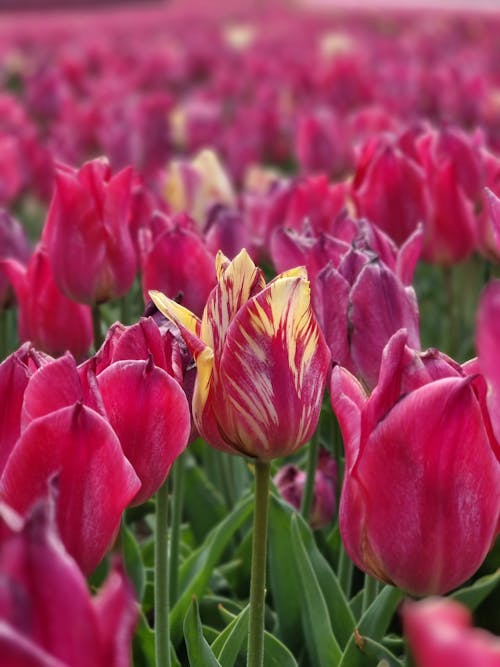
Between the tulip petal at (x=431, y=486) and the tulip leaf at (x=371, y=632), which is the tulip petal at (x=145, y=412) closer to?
the tulip petal at (x=431, y=486)

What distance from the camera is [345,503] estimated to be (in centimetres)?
78

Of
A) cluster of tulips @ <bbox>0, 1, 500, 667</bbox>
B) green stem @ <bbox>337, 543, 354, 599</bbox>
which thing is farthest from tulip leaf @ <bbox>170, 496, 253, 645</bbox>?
green stem @ <bbox>337, 543, 354, 599</bbox>

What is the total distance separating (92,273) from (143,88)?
3212mm

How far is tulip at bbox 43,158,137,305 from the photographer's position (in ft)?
4.34

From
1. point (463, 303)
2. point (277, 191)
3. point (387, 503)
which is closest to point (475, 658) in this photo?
point (387, 503)

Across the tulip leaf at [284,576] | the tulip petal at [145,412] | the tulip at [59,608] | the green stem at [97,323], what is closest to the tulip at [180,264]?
the green stem at [97,323]

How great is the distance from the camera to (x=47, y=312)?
1.38 meters

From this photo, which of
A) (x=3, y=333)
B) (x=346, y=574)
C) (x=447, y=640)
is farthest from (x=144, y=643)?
(x=447, y=640)

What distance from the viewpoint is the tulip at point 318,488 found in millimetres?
1354

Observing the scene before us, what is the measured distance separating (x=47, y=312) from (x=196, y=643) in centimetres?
55

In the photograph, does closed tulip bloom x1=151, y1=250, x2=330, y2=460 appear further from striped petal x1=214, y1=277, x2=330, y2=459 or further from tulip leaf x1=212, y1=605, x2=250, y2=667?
tulip leaf x1=212, y1=605, x2=250, y2=667

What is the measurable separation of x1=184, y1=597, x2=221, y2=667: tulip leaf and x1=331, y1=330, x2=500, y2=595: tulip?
0.69ft

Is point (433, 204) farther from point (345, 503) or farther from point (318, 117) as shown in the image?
point (318, 117)

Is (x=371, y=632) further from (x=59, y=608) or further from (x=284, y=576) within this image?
(x=59, y=608)
